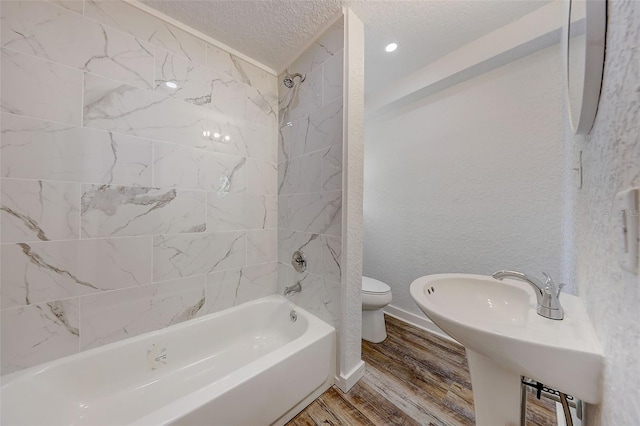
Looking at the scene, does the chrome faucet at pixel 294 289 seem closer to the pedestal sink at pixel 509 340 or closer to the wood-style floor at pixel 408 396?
the wood-style floor at pixel 408 396

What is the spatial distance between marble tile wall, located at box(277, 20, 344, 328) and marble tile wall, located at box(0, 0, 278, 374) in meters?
0.07

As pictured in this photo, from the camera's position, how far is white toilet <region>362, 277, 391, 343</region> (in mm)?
1679

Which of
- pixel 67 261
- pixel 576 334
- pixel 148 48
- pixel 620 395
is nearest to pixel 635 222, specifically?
pixel 620 395

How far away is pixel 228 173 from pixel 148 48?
2.62 ft

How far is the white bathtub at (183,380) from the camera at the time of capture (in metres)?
0.87

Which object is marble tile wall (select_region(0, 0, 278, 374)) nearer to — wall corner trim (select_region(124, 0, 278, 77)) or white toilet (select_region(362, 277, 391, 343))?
wall corner trim (select_region(124, 0, 278, 77))

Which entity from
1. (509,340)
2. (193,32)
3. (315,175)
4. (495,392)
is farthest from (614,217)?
(193,32)

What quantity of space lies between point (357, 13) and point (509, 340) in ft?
5.58

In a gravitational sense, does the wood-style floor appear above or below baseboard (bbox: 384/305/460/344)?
below

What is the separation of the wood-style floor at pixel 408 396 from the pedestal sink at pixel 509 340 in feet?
1.24

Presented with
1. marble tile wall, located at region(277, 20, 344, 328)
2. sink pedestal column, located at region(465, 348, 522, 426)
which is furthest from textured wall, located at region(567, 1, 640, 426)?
marble tile wall, located at region(277, 20, 344, 328)

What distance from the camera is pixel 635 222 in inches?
12.6

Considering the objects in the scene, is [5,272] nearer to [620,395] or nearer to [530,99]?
[620,395]

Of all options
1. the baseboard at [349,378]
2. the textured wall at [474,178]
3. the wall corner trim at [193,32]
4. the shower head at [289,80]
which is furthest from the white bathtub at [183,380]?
the wall corner trim at [193,32]
